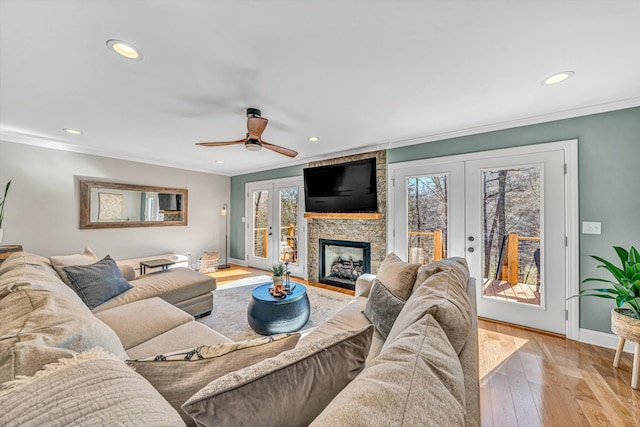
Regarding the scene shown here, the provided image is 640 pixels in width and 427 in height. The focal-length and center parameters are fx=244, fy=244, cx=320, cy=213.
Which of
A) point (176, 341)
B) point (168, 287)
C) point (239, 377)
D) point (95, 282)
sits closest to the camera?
point (239, 377)

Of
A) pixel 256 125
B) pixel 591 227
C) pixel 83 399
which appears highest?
pixel 256 125

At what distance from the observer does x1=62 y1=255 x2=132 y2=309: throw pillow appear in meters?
2.13

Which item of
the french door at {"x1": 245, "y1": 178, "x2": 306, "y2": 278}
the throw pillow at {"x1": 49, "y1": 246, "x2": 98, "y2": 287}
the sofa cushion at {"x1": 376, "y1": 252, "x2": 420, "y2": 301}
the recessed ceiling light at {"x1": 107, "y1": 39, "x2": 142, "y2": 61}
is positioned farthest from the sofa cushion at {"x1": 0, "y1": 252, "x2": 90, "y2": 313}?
the french door at {"x1": 245, "y1": 178, "x2": 306, "y2": 278}

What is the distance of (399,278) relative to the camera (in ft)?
6.20

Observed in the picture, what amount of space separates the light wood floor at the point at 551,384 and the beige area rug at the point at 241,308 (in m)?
1.66

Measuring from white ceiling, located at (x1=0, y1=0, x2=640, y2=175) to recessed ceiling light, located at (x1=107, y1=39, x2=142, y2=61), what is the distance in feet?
0.12

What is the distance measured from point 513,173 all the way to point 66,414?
370cm

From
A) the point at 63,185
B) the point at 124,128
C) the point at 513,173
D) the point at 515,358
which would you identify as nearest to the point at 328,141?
the point at 513,173

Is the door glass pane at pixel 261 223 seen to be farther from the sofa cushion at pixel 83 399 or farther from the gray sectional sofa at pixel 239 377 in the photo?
the sofa cushion at pixel 83 399

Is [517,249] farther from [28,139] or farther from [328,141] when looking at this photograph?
[28,139]

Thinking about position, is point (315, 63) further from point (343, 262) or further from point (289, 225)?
point (289, 225)

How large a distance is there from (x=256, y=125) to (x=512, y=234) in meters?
3.08

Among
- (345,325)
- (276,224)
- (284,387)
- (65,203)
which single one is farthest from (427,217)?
(65,203)

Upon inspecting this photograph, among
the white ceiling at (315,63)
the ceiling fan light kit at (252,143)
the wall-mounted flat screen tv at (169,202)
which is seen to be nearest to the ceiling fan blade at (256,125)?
the ceiling fan light kit at (252,143)
